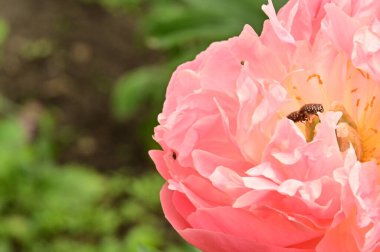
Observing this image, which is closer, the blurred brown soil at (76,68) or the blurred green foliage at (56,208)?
the blurred green foliage at (56,208)

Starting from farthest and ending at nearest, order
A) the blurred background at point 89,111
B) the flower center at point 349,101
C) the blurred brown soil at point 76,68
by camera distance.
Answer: the blurred brown soil at point 76,68
the blurred background at point 89,111
the flower center at point 349,101

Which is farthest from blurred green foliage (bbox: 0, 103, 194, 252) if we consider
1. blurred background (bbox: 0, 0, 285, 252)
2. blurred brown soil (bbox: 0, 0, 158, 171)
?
blurred brown soil (bbox: 0, 0, 158, 171)

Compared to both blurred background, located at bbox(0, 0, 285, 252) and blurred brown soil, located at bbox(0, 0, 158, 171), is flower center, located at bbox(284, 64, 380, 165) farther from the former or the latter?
blurred brown soil, located at bbox(0, 0, 158, 171)

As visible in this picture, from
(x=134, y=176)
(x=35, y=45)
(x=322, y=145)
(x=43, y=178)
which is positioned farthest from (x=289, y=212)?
(x=35, y=45)

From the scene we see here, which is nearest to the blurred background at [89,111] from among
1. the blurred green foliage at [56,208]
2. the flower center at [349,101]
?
the blurred green foliage at [56,208]

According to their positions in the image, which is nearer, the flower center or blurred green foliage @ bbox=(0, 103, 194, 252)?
the flower center

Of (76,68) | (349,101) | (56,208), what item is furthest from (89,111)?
(349,101)

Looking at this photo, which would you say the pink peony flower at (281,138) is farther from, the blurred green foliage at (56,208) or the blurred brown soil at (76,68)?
the blurred brown soil at (76,68)
